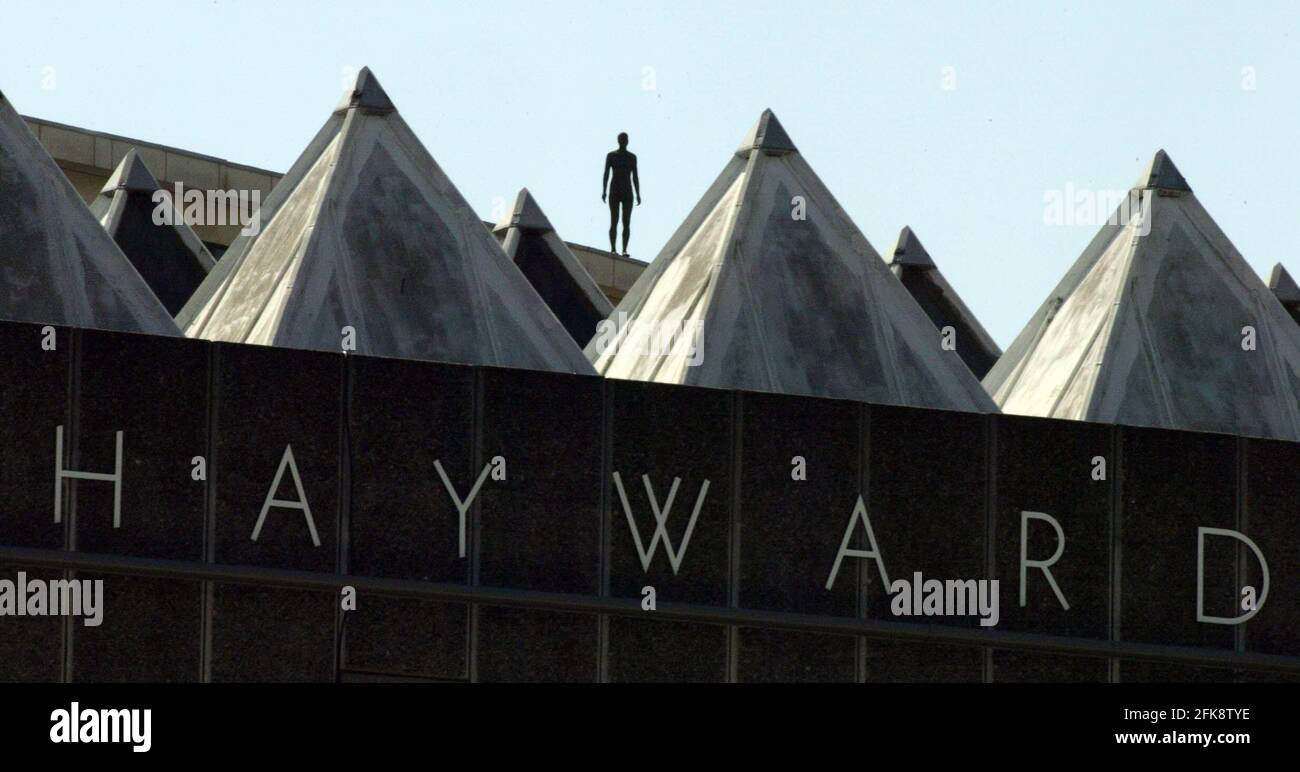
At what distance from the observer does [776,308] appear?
29656mm

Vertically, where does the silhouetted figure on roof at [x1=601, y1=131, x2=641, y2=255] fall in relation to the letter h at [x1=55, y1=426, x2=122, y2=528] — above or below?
above

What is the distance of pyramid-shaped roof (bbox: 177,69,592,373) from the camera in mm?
28188

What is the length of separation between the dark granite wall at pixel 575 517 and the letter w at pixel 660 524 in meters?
0.03

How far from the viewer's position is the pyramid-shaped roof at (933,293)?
3769cm

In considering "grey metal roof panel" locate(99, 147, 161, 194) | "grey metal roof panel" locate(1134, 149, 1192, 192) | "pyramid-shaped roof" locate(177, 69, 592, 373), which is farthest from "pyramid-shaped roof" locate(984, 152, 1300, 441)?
"grey metal roof panel" locate(99, 147, 161, 194)

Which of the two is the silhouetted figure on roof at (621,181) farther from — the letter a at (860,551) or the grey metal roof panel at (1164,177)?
the letter a at (860,551)

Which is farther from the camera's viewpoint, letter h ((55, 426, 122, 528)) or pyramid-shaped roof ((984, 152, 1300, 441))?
pyramid-shaped roof ((984, 152, 1300, 441))

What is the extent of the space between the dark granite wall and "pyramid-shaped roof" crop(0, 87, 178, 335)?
3.59 meters

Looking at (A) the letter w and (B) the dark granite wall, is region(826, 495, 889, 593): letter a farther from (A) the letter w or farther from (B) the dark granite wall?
(A) the letter w

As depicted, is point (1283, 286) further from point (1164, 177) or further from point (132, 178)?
point (132, 178)

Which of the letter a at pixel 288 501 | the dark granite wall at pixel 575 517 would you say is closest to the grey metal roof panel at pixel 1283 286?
the dark granite wall at pixel 575 517
